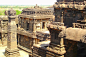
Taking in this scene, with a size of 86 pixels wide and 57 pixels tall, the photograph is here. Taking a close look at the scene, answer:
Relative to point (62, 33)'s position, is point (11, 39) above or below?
below

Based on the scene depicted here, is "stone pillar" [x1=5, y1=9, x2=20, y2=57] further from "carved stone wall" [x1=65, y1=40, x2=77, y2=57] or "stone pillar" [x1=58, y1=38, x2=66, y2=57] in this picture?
"carved stone wall" [x1=65, y1=40, x2=77, y2=57]

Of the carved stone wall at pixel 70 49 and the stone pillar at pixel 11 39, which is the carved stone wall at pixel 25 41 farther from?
the carved stone wall at pixel 70 49

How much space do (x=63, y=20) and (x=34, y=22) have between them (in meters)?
7.82

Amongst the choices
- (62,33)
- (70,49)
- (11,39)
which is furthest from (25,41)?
(62,33)

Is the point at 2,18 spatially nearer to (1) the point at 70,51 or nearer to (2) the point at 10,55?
(2) the point at 10,55

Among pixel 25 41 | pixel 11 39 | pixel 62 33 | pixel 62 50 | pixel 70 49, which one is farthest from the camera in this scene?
pixel 25 41

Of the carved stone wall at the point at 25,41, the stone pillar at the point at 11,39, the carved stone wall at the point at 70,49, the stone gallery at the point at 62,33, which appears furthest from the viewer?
the carved stone wall at the point at 25,41

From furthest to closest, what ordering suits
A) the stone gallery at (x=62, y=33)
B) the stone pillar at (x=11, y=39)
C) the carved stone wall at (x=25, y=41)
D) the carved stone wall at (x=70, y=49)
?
1. the carved stone wall at (x=25, y=41)
2. the stone pillar at (x=11, y=39)
3. the carved stone wall at (x=70, y=49)
4. the stone gallery at (x=62, y=33)

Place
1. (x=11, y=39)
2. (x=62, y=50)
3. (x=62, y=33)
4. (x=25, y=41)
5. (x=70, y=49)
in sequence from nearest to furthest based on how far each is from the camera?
(x=62, y=33) < (x=70, y=49) < (x=62, y=50) < (x=11, y=39) < (x=25, y=41)

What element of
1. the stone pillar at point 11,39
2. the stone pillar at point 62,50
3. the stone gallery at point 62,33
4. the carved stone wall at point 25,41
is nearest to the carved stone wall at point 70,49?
the stone gallery at point 62,33

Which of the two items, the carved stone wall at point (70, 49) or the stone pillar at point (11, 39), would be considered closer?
the carved stone wall at point (70, 49)

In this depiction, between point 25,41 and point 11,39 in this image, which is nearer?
point 11,39

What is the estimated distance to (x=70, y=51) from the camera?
38.5 feet

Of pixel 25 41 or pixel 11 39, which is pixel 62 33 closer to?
pixel 11 39
